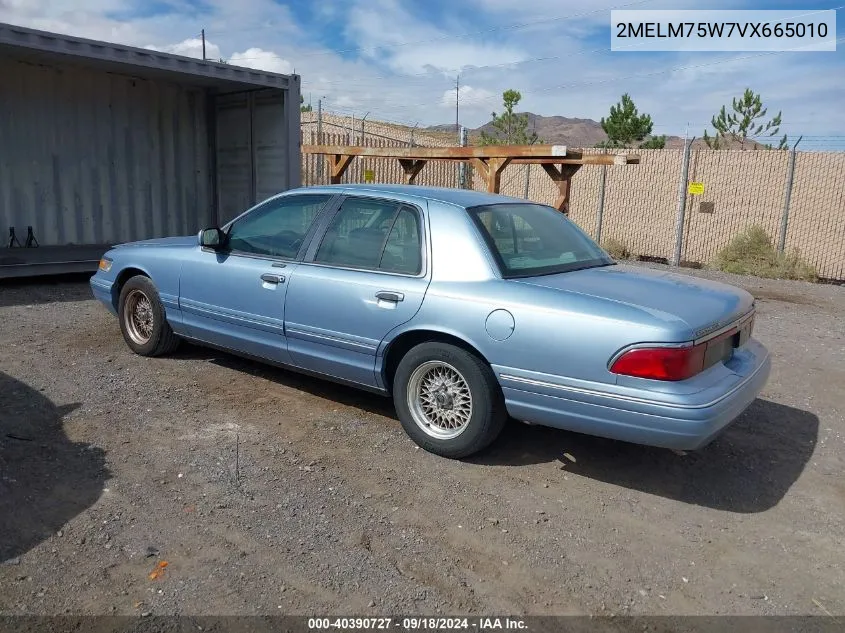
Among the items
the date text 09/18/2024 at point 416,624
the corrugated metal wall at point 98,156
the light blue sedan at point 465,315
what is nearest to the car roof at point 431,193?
the light blue sedan at point 465,315

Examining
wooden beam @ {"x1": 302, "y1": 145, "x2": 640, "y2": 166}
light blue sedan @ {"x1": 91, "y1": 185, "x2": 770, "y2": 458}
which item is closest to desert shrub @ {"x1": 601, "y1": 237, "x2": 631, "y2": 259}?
wooden beam @ {"x1": 302, "y1": 145, "x2": 640, "y2": 166}

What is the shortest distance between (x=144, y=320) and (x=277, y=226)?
67.5 inches

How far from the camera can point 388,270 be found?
15.1 ft

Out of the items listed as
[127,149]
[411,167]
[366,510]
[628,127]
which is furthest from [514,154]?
[628,127]

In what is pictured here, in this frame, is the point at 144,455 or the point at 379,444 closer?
the point at 144,455

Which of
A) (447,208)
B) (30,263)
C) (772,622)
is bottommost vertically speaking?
(772,622)

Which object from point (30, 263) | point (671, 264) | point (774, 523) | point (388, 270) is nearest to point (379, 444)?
point (388, 270)

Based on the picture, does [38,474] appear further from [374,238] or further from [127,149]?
[127,149]

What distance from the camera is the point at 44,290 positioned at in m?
9.38

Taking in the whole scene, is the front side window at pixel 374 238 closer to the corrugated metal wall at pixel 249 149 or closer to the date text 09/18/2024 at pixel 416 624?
the date text 09/18/2024 at pixel 416 624

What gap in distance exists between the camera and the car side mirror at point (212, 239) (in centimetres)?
541

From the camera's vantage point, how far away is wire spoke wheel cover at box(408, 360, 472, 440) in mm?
4281

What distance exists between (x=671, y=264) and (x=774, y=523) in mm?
12056

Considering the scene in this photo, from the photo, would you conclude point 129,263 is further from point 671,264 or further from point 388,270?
point 671,264
